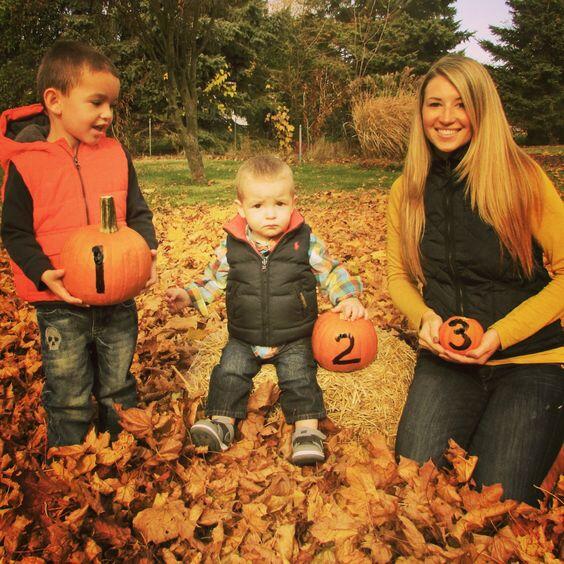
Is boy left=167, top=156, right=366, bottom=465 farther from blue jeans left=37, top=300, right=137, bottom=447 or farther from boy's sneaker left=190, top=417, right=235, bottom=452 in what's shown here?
blue jeans left=37, top=300, right=137, bottom=447

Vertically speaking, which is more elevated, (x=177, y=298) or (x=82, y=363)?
(x=177, y=298)

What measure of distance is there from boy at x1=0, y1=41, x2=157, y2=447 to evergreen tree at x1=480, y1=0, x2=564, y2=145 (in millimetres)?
26149

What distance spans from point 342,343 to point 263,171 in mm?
999

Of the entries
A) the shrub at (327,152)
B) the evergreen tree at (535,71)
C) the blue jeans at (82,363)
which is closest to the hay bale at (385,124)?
the shrub at (327,152)

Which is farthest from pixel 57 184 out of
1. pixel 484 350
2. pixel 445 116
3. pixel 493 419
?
pixel 493 419

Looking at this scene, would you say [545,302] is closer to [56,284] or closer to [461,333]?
[461,333]

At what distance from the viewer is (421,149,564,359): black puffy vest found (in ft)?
8.35

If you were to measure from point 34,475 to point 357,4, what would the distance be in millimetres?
37598

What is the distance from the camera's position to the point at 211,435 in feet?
8.42

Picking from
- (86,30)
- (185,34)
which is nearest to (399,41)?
(86,30)

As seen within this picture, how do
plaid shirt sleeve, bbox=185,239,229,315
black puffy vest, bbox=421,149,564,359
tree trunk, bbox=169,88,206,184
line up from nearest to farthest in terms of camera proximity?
black puffy vest, bbox=421,149,564,359 < plaid shirt sleeve, bbox=185,239,229,315 < tree trunk, bbox=169,88,206,184

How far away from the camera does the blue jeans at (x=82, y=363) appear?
2455mm

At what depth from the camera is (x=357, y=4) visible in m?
34.0

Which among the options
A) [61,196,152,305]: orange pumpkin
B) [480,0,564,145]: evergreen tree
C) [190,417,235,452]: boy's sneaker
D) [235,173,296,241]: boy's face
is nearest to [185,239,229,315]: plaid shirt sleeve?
[235,173,296,241]: boy's face
